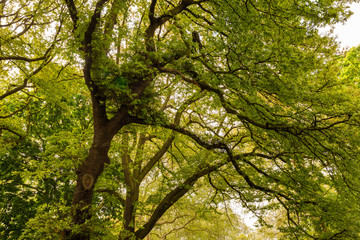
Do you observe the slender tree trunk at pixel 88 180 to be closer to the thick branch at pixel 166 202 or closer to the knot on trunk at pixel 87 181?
the knot on trunk at pixel 87 181

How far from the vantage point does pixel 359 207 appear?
249 inches

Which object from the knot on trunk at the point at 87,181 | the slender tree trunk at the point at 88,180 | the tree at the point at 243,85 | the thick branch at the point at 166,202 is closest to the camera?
the tree at the point at 243,85

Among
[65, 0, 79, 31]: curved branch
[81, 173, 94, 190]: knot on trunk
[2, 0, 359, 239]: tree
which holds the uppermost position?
[65, 0, 79, 31]: curved branch

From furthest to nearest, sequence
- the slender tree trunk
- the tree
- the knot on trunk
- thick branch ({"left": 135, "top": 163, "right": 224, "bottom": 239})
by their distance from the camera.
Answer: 1. thick branch ({"left": 135, "top": 163, "right": 224, "bottom": 239})
2. the knot on trunk
3. the slender tree trunk
4. the tree

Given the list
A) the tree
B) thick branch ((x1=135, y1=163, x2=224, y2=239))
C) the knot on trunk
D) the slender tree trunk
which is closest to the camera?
the tree

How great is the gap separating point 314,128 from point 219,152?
2.84 meters

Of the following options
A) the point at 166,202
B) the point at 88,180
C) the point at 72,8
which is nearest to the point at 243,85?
the point at 88,180

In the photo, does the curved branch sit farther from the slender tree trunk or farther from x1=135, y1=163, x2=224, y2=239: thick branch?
x1=135, y1=163, x2=224, y2=239: thick branch

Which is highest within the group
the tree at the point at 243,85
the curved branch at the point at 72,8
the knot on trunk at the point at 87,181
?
the curved branch at the point at 72,8

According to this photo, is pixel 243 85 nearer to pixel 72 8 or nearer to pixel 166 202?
pixel 72 8

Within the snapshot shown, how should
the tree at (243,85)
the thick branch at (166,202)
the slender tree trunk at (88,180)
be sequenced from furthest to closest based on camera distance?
the thick branch at (166,202) < the slender tree trunk at (88,180) < the tree at (243,85)

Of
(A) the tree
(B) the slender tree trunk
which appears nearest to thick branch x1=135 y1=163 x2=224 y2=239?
(A) the tree

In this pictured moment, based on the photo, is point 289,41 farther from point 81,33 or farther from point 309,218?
point 81,33

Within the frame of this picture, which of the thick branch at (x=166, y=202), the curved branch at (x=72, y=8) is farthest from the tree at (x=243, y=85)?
the thick branch at (x=166, y=202)
